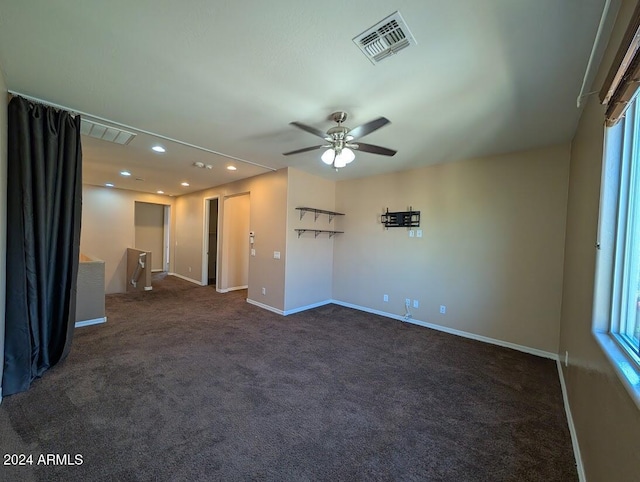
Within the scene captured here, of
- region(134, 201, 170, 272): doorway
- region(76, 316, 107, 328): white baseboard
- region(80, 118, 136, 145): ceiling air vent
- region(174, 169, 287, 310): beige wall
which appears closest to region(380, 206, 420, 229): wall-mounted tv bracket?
region(174, 169, 287, 310): beige wall

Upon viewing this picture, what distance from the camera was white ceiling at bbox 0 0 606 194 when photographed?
4.75 ft

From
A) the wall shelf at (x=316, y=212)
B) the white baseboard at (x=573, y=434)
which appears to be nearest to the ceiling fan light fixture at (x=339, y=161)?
the wall shelf at (x=316, y=212)

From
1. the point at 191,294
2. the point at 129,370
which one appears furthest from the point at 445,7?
the point at 191,294

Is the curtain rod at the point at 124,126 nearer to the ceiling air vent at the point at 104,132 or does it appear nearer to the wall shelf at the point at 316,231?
the ceiling air vent at the point at 104,132

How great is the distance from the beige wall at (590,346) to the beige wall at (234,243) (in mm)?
5621

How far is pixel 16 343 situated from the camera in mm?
2230

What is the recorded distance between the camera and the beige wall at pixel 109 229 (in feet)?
21.4

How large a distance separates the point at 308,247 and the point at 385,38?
3721mm

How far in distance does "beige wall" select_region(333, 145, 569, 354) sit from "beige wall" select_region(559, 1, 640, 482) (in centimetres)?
30

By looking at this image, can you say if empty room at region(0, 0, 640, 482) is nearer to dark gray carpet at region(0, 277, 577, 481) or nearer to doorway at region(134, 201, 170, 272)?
dark gray carpet at region(0, 277, 577, 481)

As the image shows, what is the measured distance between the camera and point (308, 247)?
5.00 m

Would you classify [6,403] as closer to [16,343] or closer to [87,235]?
[16,343]

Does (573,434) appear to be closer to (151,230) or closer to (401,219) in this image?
(401,219)

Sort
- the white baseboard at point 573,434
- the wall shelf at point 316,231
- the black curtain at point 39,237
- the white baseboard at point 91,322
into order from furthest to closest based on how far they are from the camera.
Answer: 1. the wall shelf at point 316,231
2. the white baseboard at point 91,322
3. the black curtain at point 39,237
4. the white baseboard at point 573,434
